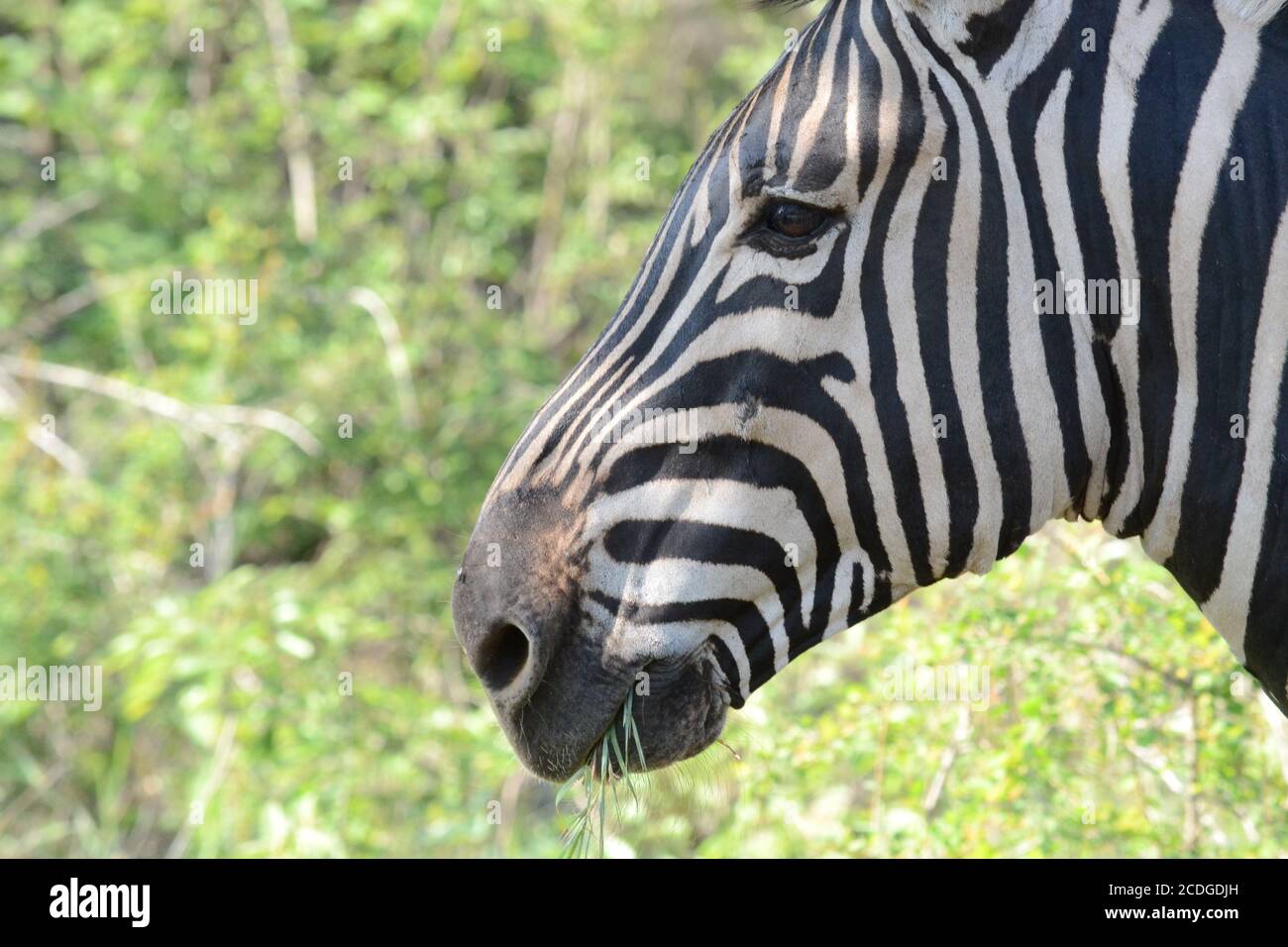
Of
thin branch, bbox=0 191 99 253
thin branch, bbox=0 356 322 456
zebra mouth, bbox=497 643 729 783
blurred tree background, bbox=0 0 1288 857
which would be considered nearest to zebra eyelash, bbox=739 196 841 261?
zebra mouth, bbox=497 643 729 783

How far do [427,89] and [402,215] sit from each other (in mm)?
924

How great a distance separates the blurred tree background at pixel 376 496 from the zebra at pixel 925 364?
53 cm

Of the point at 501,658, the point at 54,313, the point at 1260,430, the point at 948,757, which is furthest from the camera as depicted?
the point at 54,313

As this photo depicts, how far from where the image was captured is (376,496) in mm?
7617

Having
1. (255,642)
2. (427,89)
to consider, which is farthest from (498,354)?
(255,642)

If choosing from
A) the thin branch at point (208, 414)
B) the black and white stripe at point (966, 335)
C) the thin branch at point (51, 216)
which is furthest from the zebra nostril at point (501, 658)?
the thin branch at point (51, 216)

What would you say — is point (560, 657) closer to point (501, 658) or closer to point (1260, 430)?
point (501, 658)

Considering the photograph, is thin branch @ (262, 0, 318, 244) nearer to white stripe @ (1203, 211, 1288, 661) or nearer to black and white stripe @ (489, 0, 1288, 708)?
black and white stripe @ (489, 0, 1288, 708)

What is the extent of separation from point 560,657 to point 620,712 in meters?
0.14

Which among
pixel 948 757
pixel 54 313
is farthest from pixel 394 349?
pixel 948 757

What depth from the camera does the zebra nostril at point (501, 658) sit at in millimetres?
2363

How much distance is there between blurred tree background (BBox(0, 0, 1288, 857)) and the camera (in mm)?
4062

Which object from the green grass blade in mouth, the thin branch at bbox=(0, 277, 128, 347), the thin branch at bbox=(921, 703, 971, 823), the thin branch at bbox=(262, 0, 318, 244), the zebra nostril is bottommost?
the thin branch at bbox=(921, 703, 971, 823)
